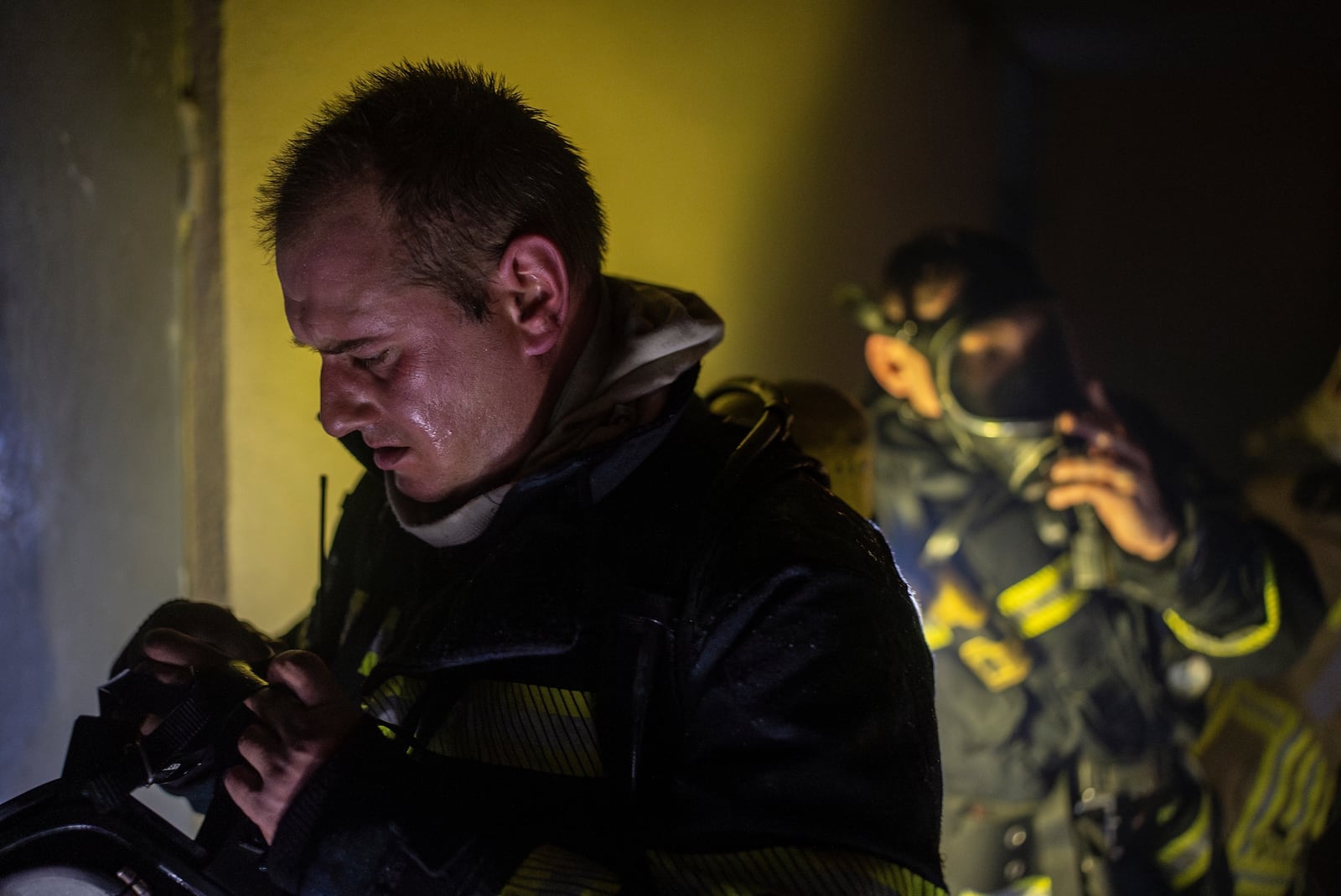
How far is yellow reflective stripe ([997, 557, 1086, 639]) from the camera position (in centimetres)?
275

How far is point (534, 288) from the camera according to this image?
1.11 metres

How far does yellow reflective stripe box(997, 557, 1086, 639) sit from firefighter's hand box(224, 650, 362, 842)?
2215 millimetres

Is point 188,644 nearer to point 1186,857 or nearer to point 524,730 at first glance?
point 524,730

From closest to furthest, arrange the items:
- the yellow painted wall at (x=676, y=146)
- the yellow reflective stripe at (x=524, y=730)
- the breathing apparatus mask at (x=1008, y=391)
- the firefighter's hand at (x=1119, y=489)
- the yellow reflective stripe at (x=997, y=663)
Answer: the yellow reflective stripe at (x=524, y=730), the yellow painted wall at (x=676, y=146), the firefighter's hand at (x=1119, y=489), the breathing apparatus mask at (x=1008, y=391), the yellow reflective stripe at (x=997, y=663)

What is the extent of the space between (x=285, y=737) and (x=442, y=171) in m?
0.58

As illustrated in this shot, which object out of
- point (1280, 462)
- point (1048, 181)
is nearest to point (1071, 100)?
point (1048, 181)

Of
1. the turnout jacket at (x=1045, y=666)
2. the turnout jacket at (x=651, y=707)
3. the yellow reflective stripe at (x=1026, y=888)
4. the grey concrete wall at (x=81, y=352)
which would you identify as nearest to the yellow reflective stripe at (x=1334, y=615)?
the turnout jacket at (x=1045, y=666)

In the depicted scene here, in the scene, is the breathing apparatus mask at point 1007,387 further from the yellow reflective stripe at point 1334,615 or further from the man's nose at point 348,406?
the man's nose at point 348,406

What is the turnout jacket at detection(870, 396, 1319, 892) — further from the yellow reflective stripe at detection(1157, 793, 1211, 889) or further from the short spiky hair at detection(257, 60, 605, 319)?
the short spiky hair at detection(257, 60, 605, 319)

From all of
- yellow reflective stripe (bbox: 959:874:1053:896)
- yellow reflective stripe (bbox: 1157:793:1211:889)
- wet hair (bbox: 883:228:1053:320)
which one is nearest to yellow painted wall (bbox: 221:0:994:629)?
wet hair (bbox: 883:228:1053:320)

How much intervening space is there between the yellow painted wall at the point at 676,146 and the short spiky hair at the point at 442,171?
0.19 m

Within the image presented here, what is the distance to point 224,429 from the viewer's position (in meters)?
1.90

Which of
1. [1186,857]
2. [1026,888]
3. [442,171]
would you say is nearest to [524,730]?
[442,171]

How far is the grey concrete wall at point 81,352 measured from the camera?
4.97 ft
